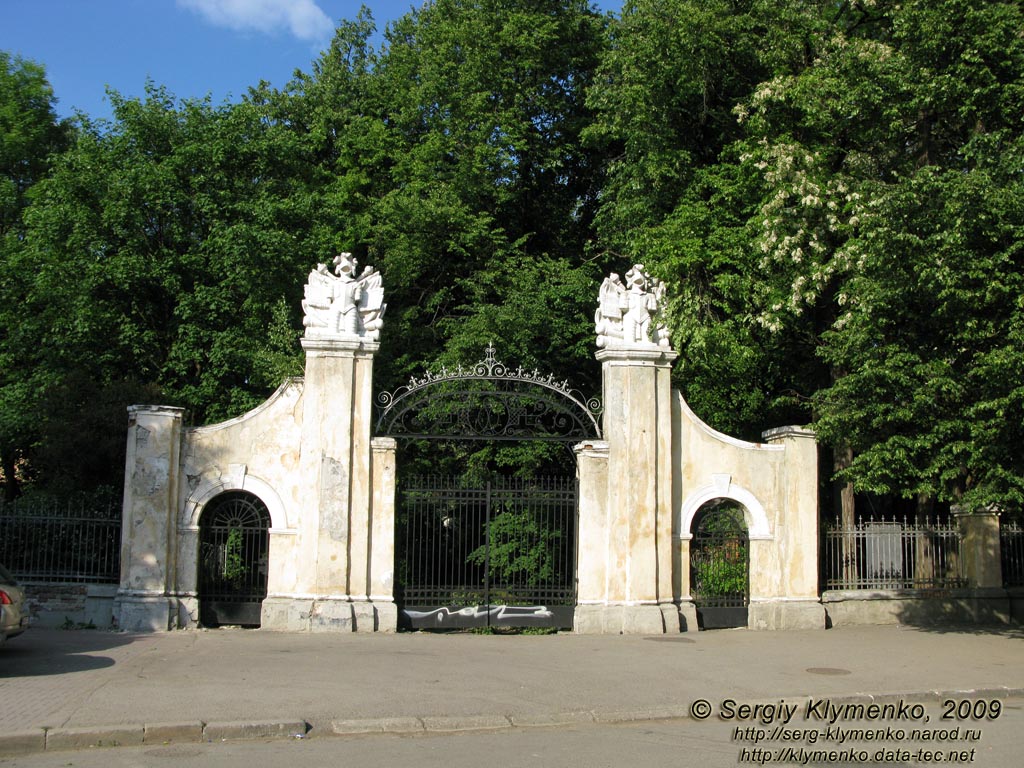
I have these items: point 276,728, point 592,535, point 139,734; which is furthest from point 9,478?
point 276,728

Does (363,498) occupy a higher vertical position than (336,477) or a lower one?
lower

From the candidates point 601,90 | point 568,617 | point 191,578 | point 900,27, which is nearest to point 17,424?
point 191,578

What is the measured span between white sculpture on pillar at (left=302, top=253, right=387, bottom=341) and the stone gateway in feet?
0.08

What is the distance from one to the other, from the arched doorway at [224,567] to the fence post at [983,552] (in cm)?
1229

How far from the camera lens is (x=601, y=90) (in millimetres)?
24609

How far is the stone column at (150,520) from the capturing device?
49.9ft

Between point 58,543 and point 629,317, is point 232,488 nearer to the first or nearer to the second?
point 58,543

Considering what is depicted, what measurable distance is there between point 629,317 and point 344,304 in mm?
A: 4547

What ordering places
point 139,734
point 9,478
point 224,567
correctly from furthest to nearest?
1. point 9,478
2. point 224,567
3. point 139,734

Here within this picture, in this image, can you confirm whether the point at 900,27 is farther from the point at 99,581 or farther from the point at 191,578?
the point at 99,581

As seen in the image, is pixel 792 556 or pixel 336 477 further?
pixel 792 556

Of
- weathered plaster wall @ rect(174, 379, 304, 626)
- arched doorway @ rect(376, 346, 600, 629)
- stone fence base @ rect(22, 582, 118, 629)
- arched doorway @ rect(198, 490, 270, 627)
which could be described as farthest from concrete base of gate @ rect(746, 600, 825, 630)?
stone fence base @ rect(22, 582, 118, 629)

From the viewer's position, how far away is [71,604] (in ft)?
52.1

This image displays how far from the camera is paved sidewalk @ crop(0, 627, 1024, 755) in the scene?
8.97 m
